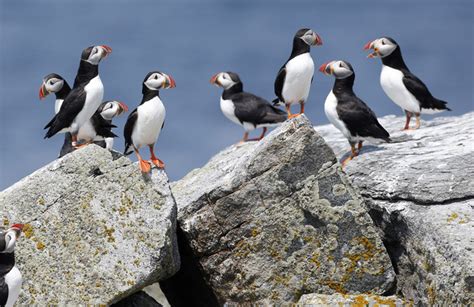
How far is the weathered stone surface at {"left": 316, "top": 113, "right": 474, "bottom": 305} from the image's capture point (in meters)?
8.99

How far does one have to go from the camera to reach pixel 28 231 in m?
9.60

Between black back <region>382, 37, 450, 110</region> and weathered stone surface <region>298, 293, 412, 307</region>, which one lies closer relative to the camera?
weathered stone surface <region>298, 293, 412, 307</region>

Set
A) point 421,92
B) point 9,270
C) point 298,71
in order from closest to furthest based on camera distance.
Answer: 1. point 9,270
2. point 298,71
3. point 421,92

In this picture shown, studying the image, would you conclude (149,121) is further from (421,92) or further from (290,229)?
(421,92)

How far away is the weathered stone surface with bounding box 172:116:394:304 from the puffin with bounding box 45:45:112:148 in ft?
7.17

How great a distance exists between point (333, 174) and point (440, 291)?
187cm

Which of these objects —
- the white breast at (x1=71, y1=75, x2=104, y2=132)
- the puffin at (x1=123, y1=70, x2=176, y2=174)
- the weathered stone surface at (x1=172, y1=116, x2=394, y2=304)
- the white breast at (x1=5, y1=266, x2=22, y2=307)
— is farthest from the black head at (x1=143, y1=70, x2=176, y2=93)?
the white breast at (x1=5, y1=266, x2=22, y2=307)

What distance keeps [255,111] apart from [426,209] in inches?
182

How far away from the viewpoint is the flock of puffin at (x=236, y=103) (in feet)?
34.4

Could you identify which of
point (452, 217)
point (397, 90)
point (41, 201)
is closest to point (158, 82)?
point (41, 201)

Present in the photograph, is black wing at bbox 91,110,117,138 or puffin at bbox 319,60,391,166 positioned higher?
black wing at bbox 91,110,117,138

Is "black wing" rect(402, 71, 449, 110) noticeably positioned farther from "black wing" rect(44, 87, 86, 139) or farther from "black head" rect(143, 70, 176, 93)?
→ "black wing" rect(44, 87, 86, 139)

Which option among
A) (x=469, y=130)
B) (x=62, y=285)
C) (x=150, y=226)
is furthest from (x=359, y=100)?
(x=62, y=285)

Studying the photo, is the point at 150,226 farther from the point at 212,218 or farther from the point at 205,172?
the point at 205,172
